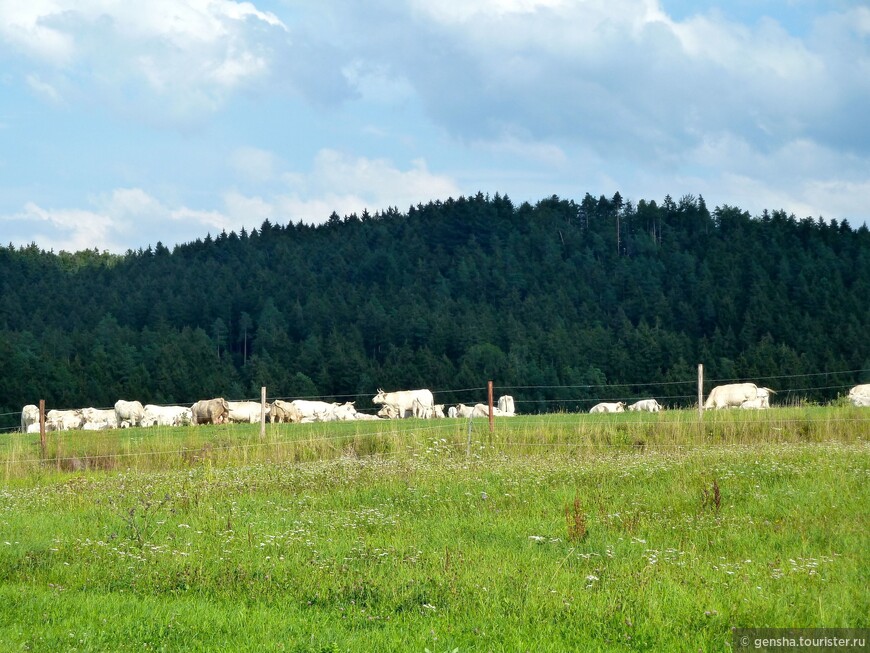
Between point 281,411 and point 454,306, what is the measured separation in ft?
321

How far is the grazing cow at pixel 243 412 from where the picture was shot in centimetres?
4159

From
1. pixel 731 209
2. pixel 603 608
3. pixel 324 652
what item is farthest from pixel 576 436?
pixel 731 209

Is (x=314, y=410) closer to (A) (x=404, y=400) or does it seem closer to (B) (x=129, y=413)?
(A) (x=404, y=400)

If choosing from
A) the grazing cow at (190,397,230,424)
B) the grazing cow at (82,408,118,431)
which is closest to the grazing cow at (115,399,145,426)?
the grazing cow at (82,408,118,431)

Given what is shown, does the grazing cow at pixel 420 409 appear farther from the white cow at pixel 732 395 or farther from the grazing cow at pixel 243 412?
the white cow at pixel 732 395

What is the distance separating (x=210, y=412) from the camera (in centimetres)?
4056

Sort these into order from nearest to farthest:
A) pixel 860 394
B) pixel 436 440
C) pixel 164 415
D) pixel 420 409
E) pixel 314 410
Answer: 1. pixel 436 440
2. pixel 860 394
3. pixel 164 415
4. pixel 314 410
5. pixel 420 409

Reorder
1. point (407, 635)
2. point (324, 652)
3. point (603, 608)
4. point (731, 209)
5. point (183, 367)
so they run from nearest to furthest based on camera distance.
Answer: point (324, 652) < point (407, 635) < point (603, 608) < point (183, 367) < point (731, 209)

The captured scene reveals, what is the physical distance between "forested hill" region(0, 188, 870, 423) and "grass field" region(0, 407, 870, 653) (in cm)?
6329

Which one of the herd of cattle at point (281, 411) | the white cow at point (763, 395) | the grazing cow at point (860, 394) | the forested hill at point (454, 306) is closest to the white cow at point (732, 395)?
the herd of cattle at point (281, 411)

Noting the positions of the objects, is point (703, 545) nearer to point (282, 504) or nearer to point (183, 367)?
point (282, 504)

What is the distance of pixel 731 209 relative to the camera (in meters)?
168

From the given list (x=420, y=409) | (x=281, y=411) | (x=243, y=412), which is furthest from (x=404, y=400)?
(x=243, y=412)

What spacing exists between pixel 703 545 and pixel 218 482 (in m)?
9.24
